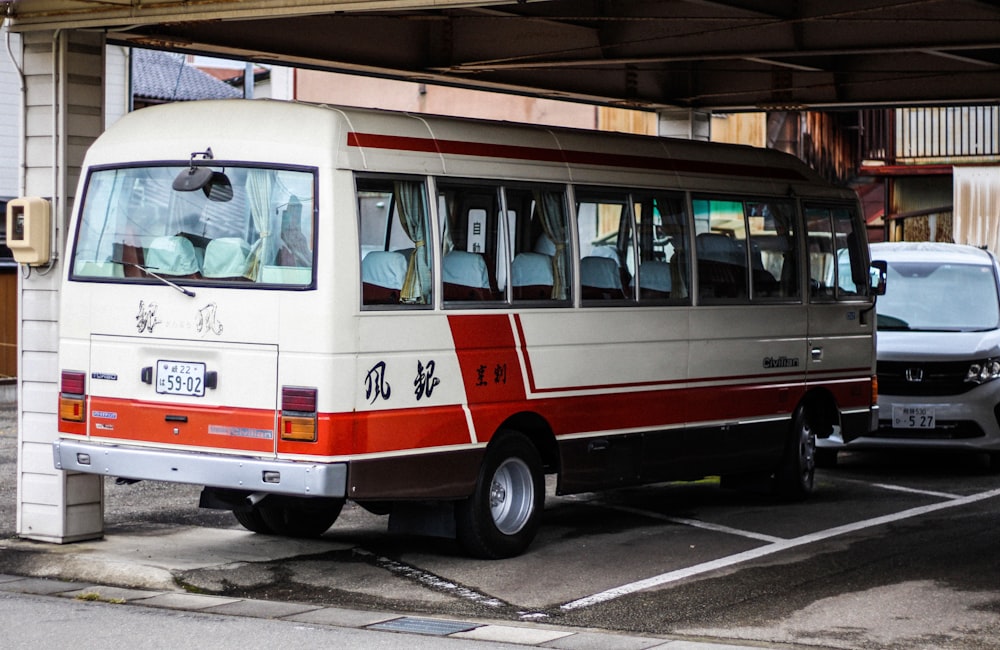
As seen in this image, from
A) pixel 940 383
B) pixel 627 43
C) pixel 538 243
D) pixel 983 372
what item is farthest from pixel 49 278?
pixel 983 372

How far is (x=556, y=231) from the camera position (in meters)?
10.6

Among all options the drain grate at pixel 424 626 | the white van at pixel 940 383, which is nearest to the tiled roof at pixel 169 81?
the white van at pixel 940 383

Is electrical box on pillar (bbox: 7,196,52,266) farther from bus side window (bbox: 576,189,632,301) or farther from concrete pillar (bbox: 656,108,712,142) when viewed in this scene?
concrete pillar (bbox: 656,108,712,142)

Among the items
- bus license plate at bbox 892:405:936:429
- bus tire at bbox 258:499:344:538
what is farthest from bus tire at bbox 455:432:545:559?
bus license plate at bbox 892:405:936:429

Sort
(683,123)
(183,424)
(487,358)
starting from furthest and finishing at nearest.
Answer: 1. (683,123)
2. (487,358)
3. (183,424)

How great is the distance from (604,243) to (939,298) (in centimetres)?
631

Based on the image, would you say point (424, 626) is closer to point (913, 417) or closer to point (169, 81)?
point (913, 417)

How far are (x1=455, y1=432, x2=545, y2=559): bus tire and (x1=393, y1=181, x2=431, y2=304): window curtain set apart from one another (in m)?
1.19

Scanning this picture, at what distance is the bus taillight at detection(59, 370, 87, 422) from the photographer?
9773mm

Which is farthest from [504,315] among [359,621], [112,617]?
[112,617]

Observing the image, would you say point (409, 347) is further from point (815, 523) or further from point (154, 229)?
point (815, 523)

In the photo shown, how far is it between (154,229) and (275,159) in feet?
3.17

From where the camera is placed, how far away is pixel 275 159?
30.1 feet

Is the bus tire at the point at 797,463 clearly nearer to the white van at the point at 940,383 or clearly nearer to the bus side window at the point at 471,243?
the white van at the point at 940,383
